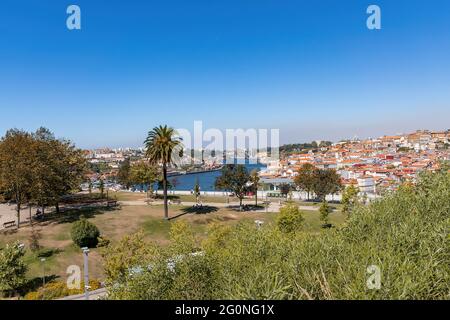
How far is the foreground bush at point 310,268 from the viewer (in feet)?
38.1

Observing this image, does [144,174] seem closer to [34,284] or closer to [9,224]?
[9,224]

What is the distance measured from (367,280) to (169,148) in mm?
38292

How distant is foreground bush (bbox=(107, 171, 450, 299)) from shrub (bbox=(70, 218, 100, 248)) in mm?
19047

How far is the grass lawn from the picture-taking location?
30578mm

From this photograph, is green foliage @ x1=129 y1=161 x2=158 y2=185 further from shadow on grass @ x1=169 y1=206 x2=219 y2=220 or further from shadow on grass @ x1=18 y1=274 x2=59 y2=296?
shadow on grass @ x1=18 y1=274 x2=59 y2=296

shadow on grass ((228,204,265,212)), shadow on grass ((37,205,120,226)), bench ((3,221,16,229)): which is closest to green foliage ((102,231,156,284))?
shadow on grass ((37,205,120,226))

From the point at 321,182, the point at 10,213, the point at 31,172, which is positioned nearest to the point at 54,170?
the point at 31,172

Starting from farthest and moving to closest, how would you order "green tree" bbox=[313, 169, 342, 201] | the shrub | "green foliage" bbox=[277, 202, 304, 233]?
1. "green tree" bbox=[313, 169, 342, 201]
2. "green foliage" bbox=[277, 202, 304, 233]
3. the shrub

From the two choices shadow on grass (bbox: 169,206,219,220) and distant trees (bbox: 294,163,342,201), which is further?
distant trees (bbox: 294,163,342,201)

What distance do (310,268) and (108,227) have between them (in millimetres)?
32568

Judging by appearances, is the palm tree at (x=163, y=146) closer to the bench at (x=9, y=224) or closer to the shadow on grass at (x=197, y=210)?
the shadow on grass at (x=197, y=210)

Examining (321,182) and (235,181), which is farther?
(321,182)

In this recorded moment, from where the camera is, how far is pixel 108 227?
135ft
